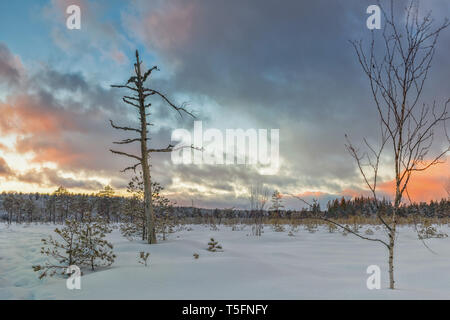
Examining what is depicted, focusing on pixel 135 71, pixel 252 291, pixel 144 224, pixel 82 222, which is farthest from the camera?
pixel 144 224

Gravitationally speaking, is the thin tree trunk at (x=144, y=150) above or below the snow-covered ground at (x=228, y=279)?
above

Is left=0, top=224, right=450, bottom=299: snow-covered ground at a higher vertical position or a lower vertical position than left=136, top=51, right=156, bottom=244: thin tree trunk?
lower

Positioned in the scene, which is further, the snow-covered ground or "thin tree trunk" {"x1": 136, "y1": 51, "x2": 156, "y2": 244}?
"thin tree trunk" {"x1": 136, "y1": 51, "x2": 156, "y2": 244}

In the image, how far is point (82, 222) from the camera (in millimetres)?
8453

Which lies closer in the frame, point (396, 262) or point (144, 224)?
point (396, 262)

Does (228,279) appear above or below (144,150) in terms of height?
below

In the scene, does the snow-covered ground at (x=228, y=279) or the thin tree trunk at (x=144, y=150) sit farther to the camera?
the thin tree trunk at (x=144, y=150)

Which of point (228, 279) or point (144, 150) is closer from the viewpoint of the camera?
point (228, 279)

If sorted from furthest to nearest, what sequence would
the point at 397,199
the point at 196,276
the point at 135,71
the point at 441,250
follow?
1. the point at 135,71
2. the point at 441,250
3. the point at 196,276
4. the point at 397,199
